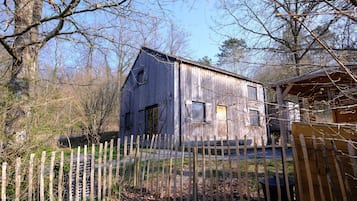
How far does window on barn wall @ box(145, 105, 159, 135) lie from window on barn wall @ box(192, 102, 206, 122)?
245 cm

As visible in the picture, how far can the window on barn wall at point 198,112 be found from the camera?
13.7m

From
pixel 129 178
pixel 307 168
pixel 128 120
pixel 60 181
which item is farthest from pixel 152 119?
pixel 307 168

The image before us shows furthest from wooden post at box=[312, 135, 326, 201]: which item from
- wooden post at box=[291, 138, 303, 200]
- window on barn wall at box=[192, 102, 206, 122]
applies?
window on barn wall at box=[192, 102, 206, 122]

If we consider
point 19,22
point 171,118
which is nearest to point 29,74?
point 19,22

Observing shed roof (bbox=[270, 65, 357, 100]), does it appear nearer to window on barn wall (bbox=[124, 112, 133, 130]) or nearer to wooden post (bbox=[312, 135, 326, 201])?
wooden post (bbox=[312, 135, 326, 201])

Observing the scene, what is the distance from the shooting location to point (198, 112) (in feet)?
45.8

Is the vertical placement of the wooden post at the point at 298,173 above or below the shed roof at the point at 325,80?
below

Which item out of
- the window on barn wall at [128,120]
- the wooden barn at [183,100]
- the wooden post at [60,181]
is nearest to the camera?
the wooden post at [60,181]

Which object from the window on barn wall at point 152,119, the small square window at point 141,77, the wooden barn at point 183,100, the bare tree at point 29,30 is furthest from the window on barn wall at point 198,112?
the bare tree at point 29,30

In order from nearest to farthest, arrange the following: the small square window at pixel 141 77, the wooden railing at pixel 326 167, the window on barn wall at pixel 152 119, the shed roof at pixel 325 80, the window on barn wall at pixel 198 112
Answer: the shed roof at pixel 325 80 < the wooden railing at pixel 326 167 < the window on barn wall at pixel 198 112 < the window on barn wall at pixel 152 119 < the small square window at pixel 141 77

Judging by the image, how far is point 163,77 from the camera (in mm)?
14039

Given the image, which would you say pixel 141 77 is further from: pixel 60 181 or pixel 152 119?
pixel 60 181

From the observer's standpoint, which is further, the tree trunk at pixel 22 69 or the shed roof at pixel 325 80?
the tree trunk at pixel 22 69

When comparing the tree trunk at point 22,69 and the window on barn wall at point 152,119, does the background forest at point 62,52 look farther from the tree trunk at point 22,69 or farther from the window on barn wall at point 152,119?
the window on barn wall at point 152,119
